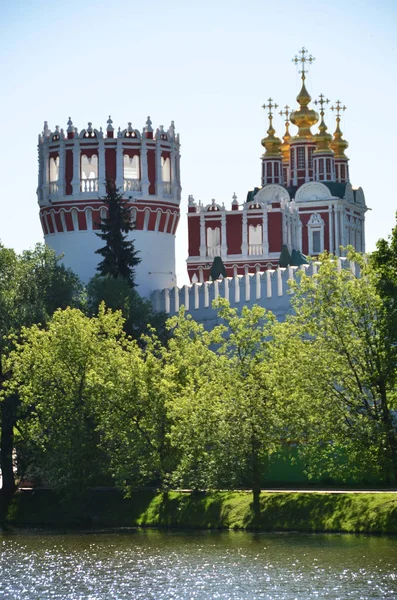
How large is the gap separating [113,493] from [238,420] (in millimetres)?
5737

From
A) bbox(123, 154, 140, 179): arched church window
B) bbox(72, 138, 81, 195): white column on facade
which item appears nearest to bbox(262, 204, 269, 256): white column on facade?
bbox(123, 154, 140, 179): arched church window

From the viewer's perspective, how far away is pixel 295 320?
1704 inches

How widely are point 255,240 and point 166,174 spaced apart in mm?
21729

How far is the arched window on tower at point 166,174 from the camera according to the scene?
6825 centimetres

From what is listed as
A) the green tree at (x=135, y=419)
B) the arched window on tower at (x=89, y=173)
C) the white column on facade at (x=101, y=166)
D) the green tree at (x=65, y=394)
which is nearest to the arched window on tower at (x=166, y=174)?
the white column on facade at (x=101, y=166)

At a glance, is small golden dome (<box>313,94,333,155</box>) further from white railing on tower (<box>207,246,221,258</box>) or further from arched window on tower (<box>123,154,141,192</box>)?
arched window on tower (<box>123,154,141,192</box>)

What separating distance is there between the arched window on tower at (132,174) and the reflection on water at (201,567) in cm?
2690

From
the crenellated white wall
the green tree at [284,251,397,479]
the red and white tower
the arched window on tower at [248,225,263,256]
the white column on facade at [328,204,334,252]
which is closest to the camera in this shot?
the green tree at [284,251,397,479]

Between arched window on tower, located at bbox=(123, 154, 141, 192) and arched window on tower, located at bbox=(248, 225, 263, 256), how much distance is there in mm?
21702

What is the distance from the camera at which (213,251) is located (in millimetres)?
90625

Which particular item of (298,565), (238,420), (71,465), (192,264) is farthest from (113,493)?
(192,264)

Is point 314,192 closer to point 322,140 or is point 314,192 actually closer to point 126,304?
point 322,140

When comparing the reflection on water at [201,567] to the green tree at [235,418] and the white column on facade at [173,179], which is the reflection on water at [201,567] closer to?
the green tree at [235,418]

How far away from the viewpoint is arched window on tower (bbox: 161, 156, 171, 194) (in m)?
68.2
